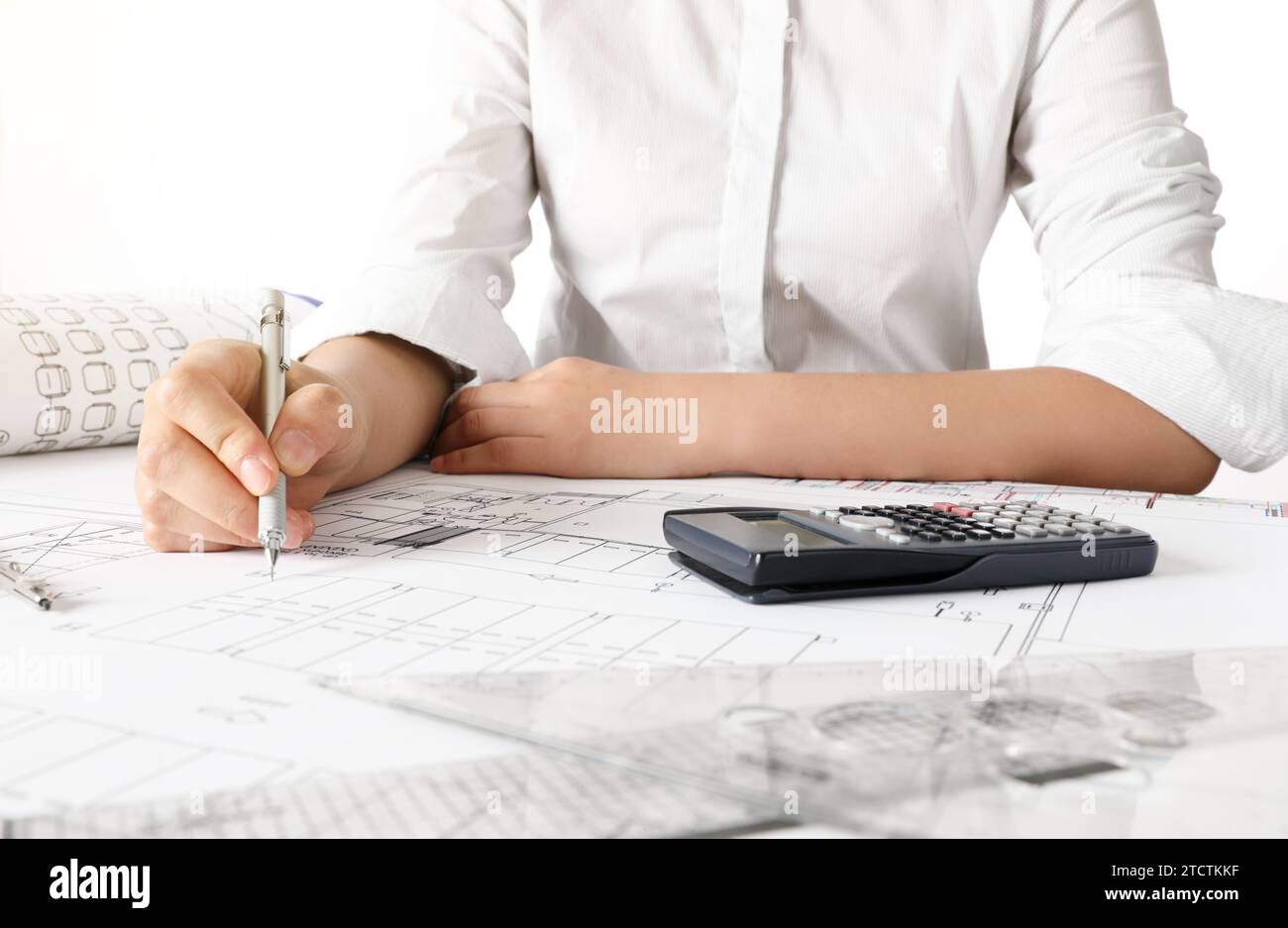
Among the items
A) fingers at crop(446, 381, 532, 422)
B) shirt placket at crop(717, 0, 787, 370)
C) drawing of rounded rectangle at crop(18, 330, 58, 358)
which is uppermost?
shirt placket at crop(717, 0, 787, 370)

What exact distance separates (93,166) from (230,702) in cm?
221

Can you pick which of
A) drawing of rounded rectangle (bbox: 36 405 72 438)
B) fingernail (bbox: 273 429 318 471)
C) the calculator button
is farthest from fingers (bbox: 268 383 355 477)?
drawing of rounded rectangle (bbox: 36 405 72 438)

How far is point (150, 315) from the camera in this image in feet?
2.95

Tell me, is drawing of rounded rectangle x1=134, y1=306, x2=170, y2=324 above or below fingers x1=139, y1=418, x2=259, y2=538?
above

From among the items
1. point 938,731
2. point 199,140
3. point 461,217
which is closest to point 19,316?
point 461,217

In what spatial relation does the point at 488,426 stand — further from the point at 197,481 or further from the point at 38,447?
the point at 38,447

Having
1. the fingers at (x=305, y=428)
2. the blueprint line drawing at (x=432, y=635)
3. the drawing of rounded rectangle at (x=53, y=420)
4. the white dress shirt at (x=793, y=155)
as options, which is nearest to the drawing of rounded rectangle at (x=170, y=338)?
the drawing of rounded rectangle at (x=53, y=420)

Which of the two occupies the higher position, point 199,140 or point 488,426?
point 199,140

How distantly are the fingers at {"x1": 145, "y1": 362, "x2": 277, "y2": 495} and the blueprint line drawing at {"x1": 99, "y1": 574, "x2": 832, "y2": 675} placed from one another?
7 cm

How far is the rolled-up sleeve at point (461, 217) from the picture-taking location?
75 cm

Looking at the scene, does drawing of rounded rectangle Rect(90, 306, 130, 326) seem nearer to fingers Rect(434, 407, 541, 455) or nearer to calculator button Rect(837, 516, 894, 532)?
fingers Rect(434, 407, 541, 455)

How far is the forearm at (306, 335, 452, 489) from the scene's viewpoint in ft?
2.13

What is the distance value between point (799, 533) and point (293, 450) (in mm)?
236

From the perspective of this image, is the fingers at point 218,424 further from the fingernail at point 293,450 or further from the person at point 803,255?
the person at point 803,255
